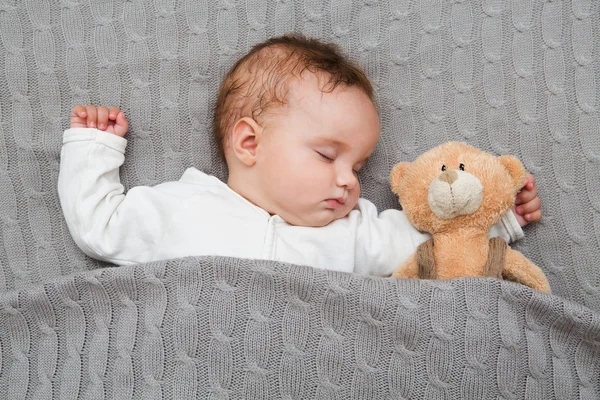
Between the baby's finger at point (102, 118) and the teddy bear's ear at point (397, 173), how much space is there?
0.66 metres

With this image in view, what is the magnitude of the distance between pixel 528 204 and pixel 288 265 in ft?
1.99

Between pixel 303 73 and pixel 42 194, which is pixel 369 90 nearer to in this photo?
pixel 303 73

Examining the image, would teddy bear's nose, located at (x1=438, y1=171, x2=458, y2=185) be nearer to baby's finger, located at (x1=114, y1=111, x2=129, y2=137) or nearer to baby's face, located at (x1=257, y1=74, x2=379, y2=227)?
baby's face, located at (x1=257, y1=74, x2=379, y2=227)

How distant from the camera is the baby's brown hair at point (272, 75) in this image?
4.43 ft

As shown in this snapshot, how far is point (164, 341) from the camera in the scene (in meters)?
1.15

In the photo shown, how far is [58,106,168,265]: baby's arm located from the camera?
1.34 m

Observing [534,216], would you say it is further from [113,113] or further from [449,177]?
[113,113]

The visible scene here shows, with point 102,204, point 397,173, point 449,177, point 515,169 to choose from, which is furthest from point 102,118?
point 515,169

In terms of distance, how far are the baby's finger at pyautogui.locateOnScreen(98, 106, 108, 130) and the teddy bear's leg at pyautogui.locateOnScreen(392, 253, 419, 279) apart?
0.74 metres

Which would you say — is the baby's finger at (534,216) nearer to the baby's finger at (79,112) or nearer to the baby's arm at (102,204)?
the baby's arm at (102,204)

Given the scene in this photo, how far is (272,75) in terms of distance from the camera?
1.36 metres

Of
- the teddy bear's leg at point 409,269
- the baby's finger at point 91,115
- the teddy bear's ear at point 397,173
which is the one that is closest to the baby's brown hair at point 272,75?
the teddy bear's ear at point 397,173

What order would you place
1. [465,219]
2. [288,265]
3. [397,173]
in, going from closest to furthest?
1. [288,265]
2. [465,219]
3. [397,173]

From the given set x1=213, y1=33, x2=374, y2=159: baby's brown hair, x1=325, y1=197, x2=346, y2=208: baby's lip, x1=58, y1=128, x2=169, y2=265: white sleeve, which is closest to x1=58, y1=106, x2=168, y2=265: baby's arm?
x1=58, y1=128, x2=169, y2=265: white sleeve
